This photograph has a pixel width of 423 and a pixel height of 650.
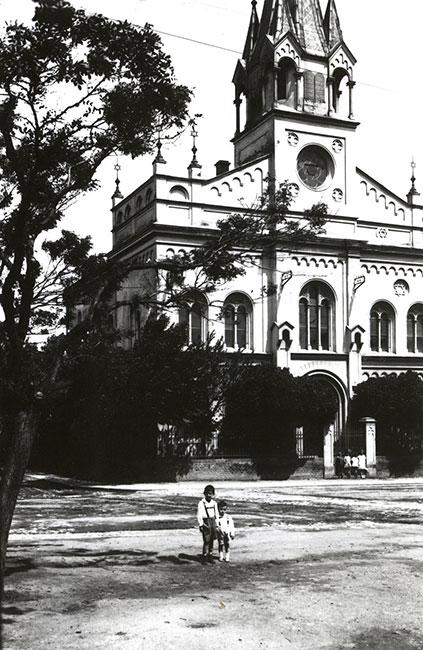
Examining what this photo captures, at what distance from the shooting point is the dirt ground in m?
8.16

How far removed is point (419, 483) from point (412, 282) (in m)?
14.3

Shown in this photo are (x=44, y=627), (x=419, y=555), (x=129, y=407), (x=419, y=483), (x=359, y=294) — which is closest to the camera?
(x=44, y=627)

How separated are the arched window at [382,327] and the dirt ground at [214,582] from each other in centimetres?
2372

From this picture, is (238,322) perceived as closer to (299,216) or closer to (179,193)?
(299,216)

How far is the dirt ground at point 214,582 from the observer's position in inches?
321

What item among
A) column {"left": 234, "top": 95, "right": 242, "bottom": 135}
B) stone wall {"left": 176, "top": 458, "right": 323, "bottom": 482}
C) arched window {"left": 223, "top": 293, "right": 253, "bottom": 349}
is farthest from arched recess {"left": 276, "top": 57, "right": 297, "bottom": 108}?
stone wall {"left": 176, "top": 458, "right": 323, "bottom": 482}

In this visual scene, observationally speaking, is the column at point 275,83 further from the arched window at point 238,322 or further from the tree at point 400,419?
the tree at point 400,419

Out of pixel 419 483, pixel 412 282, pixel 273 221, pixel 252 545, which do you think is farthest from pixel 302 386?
pixel 273 221

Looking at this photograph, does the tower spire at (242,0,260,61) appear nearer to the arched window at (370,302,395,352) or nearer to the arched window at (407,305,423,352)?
the arched window at (370,302,395,352)

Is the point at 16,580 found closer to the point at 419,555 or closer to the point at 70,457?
the point at 419,555

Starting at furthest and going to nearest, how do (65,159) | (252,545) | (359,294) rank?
(359,294), (252,545), (65,159)

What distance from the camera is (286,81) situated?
42.7 metres

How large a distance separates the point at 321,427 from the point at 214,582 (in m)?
26.5

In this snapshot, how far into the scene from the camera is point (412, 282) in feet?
147
